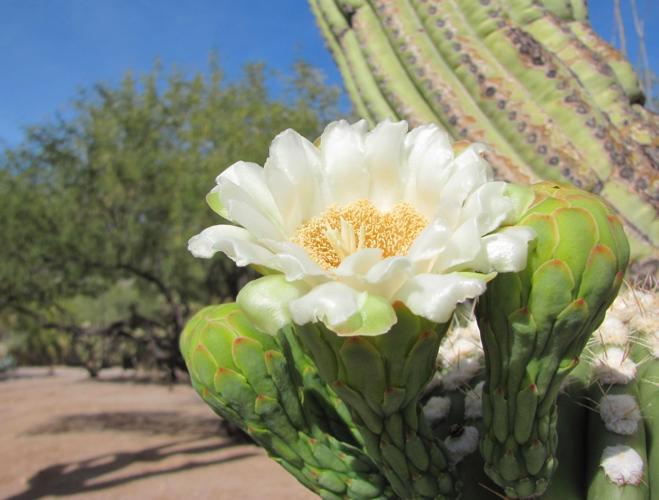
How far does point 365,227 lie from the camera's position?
0.91m

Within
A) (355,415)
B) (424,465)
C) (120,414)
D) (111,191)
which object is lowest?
(120,414)

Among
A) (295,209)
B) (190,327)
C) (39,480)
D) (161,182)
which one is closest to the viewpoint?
(295,209)

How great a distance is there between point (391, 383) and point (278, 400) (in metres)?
0.32

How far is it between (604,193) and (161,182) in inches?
359

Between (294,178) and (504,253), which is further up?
(294,178)

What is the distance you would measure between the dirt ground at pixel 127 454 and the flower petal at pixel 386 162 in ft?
22.4

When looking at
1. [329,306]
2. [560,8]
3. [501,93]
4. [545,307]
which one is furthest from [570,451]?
[560,8]

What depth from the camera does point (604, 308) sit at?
32.1 inches

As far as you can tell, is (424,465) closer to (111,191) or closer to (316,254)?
(316,254)

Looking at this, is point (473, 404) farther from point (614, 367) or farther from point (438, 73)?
point (438, 73)

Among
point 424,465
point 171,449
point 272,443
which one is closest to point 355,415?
point 424,465

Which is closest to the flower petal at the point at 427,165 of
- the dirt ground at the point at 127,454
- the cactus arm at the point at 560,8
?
the cactus arm at the point at 560,8

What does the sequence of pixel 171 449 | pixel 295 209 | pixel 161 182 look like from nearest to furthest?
pixel 295 209, pixel 171 449, pixel 161 182

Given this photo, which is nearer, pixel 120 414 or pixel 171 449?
pixel 171 449
